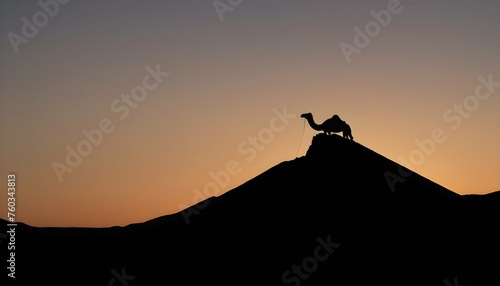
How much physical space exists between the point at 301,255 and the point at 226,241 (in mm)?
3533

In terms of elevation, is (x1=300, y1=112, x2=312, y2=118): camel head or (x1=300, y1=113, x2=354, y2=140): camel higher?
(x1=300, y1=112, x2=312, y2=118): camel head

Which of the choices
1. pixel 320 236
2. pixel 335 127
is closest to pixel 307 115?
pixel 335 127

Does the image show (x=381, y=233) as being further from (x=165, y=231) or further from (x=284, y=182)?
(x=165, y=231)

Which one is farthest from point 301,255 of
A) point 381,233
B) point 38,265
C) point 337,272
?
point 38,265

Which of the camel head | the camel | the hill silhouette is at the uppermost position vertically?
the camel head

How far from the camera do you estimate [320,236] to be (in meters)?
23.5

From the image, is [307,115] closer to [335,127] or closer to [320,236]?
[335,127]

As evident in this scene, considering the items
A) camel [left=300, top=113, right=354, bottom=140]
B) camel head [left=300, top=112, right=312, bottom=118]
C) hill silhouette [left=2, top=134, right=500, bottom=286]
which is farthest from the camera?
camel head [left=300, top=112, right=312, bottom=118]

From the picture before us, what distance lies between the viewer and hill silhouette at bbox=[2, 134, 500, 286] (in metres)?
22.3

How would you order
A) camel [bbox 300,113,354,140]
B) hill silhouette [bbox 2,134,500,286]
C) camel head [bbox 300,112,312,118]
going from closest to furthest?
hill silhouette [bbox 2,134,500,286] → camel [bbox 300,113,354,140] → camel head [bbox 300,112,312,118]

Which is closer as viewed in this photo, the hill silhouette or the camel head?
the hill silhouette

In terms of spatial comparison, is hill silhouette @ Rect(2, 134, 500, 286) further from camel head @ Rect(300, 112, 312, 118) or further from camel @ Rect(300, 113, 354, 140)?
camel head @ Rect(300, 112, 312, 118)

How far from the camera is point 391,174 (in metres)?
26.5

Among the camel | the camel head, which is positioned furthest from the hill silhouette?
the camel head
